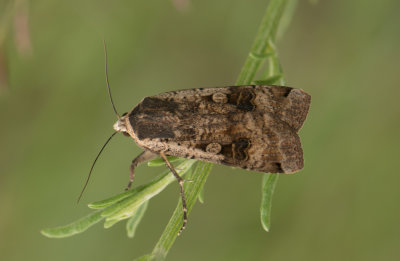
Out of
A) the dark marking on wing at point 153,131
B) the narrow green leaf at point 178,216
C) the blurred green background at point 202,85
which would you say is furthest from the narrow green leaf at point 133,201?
the blurred green background at point 202,85

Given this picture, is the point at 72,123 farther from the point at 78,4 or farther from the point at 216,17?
the point at 216,17

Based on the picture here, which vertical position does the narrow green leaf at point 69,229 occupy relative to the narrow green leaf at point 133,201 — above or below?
below

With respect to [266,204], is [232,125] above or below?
above

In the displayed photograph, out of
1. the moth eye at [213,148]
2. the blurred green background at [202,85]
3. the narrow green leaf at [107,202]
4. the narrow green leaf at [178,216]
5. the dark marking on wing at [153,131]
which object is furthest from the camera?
the blurred green background at [202,85]

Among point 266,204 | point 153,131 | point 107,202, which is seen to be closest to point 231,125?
point 153,131

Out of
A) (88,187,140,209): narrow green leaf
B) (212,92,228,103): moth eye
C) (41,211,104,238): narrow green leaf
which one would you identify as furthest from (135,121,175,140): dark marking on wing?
(41,211,104,238): narrow green leaf

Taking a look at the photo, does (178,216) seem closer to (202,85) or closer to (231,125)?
(231,125)

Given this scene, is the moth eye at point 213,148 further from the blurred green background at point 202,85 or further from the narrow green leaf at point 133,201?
the blurred green background at point 202,85

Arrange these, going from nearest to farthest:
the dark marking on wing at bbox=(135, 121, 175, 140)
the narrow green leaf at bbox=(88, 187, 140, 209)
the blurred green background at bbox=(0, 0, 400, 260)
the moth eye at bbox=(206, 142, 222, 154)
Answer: the narrow green leaf at bbox=(88, 187, 140, 209)
the moth eye at bbox=(206, 142, 222, 154)
the dark marking on wing at bbox=(135, 121, 175, 140)
the blurred green background at bbox=(0, 0, 400, 260)

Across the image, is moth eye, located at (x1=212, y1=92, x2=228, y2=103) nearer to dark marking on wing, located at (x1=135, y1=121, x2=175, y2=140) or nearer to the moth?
the moth
